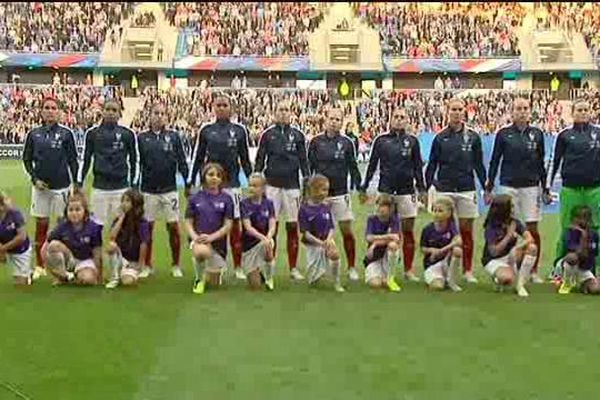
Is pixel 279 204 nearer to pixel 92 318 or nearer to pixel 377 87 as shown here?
pixel 92 318

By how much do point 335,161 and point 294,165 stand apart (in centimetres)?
45

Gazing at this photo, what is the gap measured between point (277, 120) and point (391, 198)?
1571 millimetres

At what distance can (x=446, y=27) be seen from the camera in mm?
54781

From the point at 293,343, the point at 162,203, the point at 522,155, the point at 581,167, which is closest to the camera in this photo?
the point at 293,343

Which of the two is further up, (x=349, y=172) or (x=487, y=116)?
(x=349, y=172)

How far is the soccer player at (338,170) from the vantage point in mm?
11180

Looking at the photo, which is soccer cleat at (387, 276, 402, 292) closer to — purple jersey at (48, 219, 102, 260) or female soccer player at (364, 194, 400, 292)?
female soccer player at (364, 194, 400, 292)

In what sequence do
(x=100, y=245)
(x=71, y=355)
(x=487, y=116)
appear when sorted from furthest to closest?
(x=487, y=116)
(x=100, y=245)
(x=71, y=355)

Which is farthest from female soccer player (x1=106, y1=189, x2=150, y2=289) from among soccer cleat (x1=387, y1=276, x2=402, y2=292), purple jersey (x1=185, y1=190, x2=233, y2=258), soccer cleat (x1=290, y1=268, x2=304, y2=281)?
soccer cleat (x1=387, y1=276, x2=402, y2=292)

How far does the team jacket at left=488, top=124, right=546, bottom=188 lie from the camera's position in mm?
10914

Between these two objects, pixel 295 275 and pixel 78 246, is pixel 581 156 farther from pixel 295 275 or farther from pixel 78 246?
pixel 78 246

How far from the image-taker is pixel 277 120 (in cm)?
1143

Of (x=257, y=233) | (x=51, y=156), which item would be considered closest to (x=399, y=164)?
(x=257, y=233)

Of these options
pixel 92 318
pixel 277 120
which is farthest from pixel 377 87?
pixel 92 318
